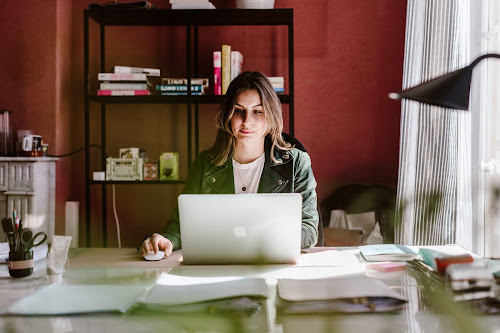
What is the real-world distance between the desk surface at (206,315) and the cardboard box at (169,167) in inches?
52.7

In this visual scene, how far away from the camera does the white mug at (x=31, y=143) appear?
2846 mm

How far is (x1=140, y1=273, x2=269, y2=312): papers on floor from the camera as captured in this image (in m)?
0.94

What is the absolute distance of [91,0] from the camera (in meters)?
3.38

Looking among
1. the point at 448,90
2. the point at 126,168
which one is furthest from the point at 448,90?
the point at 126,168

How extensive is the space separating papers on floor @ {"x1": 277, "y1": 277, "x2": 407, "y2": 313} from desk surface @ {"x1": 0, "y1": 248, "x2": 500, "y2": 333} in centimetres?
2

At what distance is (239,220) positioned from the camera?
131 cm

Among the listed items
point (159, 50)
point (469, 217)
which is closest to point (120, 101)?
point (159, 50)

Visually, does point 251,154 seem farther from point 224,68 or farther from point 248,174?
point 224,68

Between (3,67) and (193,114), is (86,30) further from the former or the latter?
(193,114)

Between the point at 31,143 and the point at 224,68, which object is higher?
the point at 224,68

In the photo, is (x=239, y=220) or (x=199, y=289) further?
(x=239, y=220)

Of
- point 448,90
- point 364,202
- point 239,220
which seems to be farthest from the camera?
point 364,202

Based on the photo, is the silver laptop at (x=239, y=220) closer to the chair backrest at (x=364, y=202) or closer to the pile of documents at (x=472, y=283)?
the pile of documents at (x=472, y=283)

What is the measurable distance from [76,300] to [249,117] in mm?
1292
